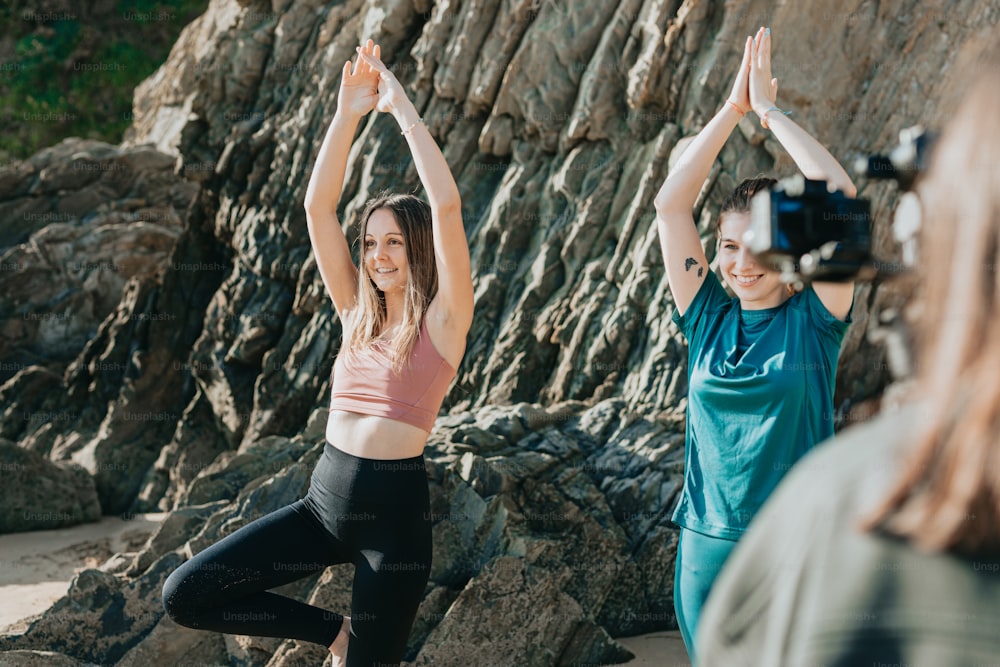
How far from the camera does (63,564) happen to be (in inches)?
325

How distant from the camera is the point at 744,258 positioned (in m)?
3.30

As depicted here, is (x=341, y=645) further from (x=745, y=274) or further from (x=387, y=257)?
(x=745, y=274)

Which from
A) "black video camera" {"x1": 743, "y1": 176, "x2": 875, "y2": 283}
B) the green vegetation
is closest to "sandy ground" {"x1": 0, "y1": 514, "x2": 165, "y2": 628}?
"black video camera" {"x1": 743, "y1": 176, "x2": 875, "y2": 283}

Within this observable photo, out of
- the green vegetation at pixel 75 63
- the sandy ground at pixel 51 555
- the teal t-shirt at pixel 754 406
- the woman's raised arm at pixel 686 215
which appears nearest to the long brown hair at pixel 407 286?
the woman's raised arm at pixel 686 215

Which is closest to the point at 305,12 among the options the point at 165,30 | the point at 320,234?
the point at 320,234

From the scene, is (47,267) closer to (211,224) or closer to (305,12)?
(211,224)

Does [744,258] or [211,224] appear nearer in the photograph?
[744,258]

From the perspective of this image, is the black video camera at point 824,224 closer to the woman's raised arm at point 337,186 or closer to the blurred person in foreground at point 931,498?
the blurred person in foreground at point 931,498

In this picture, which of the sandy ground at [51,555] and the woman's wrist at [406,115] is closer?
the woman's wrist at [406,115]

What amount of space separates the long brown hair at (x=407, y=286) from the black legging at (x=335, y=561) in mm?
441

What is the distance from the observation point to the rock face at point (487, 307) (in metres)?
5.41

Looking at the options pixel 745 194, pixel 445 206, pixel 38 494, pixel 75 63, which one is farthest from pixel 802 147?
pixel 75 63

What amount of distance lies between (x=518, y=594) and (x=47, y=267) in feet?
37.8

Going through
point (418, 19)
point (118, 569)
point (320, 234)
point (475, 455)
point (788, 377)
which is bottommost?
point (118, 569)
